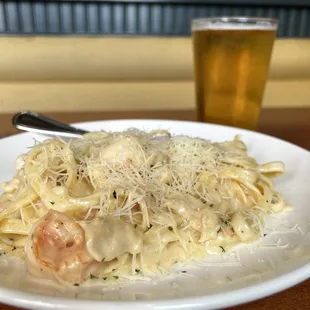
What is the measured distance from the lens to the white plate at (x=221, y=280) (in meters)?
0.47

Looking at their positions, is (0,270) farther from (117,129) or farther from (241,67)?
(241,67)

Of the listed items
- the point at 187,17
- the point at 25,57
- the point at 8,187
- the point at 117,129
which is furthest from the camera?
A: the point at 187,17

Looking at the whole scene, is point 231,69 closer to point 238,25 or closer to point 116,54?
point 238,25

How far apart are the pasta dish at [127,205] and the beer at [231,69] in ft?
1.54

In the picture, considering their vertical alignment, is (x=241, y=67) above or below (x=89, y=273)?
above

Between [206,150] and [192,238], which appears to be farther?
[206,150]

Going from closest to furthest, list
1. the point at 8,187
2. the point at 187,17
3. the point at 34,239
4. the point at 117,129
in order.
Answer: the point at 34,239
the point at 8,187
the point at 117,129
the point at 187,17

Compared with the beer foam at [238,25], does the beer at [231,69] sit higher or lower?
lower

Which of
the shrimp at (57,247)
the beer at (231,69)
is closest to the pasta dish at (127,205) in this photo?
the shrimp at (57,247)

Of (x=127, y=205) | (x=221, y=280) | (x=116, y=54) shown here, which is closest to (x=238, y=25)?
(x=127, y=205)

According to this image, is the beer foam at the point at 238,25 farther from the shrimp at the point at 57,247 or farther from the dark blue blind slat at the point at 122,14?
the dark blue blind slat at the point at 122,14

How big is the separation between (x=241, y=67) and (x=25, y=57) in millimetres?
1767

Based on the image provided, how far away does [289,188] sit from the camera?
918 millimetres

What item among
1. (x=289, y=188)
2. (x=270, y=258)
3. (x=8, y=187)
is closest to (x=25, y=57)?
(x=8, y=187)
